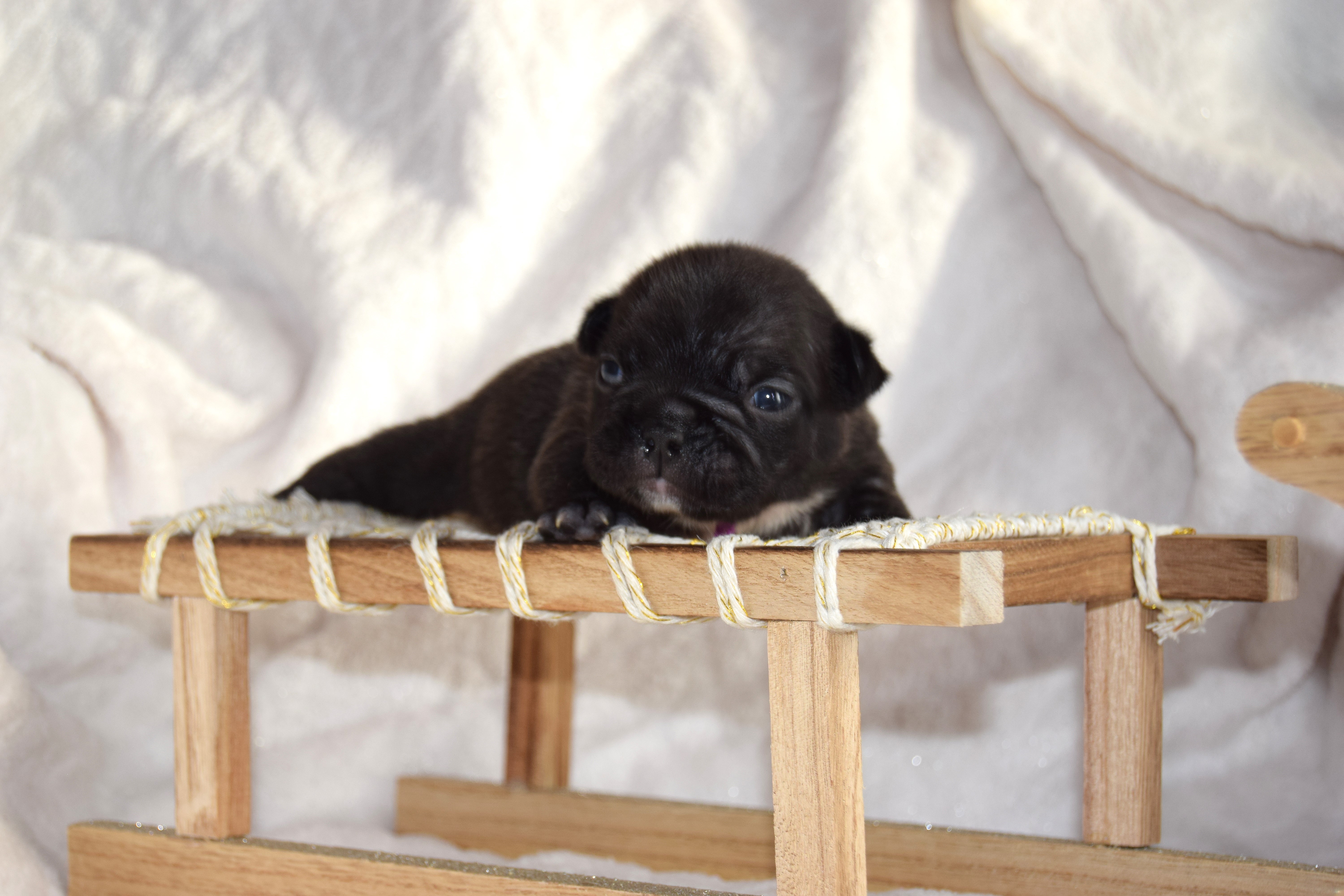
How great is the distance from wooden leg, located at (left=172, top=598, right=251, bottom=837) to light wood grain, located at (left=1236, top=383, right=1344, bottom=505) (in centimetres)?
153

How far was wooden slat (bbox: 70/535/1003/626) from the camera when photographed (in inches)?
56.4

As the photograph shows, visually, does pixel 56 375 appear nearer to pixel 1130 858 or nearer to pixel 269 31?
pixel 269 31

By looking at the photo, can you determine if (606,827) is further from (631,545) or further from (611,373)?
(631,545)

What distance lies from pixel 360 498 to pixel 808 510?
0.93m

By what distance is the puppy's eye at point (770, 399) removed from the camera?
1.97 m

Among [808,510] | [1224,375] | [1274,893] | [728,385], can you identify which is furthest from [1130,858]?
[1224,375]

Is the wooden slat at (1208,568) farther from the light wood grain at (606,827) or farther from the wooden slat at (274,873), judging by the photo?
the light wood grain at (606,827)

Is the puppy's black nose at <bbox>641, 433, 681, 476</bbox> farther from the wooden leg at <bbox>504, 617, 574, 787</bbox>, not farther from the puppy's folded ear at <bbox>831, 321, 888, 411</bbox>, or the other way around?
the wooden leg at <bbox>504, 617, 574, 787</bbox>

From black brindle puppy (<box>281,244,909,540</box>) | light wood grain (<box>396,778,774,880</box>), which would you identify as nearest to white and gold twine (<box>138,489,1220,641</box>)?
black brindle puppy (<box>281,244,909,540</box>)

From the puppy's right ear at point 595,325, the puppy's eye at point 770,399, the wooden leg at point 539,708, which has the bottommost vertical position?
the wooden leg at point 539,708

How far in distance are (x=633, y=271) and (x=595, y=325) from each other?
1.07 metres

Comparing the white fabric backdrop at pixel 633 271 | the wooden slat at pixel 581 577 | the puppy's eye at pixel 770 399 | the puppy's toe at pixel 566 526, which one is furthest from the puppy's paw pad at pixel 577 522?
the white fabric backdrop at pixel 633 271

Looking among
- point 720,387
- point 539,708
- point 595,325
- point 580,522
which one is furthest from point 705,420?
point 539,708

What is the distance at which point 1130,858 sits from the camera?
206 cm
